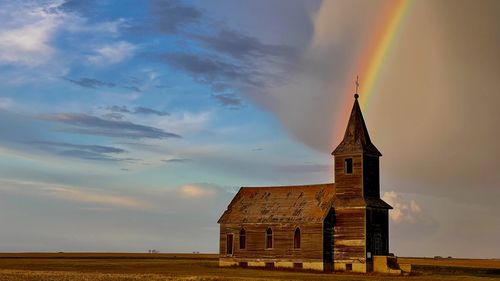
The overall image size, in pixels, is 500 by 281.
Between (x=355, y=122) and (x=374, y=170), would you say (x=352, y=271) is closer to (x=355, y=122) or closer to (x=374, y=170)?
(x=374, y=170)

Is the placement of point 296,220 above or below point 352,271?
above

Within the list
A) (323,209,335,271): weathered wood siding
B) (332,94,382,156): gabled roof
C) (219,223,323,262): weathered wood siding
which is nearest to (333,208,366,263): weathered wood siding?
(323,209,335,271): weathered wood siding

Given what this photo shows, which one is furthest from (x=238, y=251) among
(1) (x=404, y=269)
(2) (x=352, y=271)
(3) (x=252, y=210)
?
(1) (x=404, y=269)

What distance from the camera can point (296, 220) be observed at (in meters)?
67.4

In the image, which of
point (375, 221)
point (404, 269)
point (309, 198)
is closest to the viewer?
point (404, 269)

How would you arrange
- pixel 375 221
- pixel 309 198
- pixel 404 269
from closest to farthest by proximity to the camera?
pixel 404 269, pixel 375 221, pixel 309 198

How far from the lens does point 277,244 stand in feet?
225

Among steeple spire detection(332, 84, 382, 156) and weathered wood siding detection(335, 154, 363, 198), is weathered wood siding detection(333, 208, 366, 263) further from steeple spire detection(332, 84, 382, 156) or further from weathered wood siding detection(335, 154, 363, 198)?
steeple spire detection(332, 84, 382, 156)

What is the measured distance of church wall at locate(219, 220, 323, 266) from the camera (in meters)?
65.6

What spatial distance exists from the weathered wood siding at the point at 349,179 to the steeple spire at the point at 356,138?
678 millimetres

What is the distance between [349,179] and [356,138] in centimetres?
404

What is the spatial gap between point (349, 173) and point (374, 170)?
256cm

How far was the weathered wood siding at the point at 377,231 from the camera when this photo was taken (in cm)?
6419

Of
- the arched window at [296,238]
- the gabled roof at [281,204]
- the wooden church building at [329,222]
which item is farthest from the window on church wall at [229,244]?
the arched window at [296,238]
